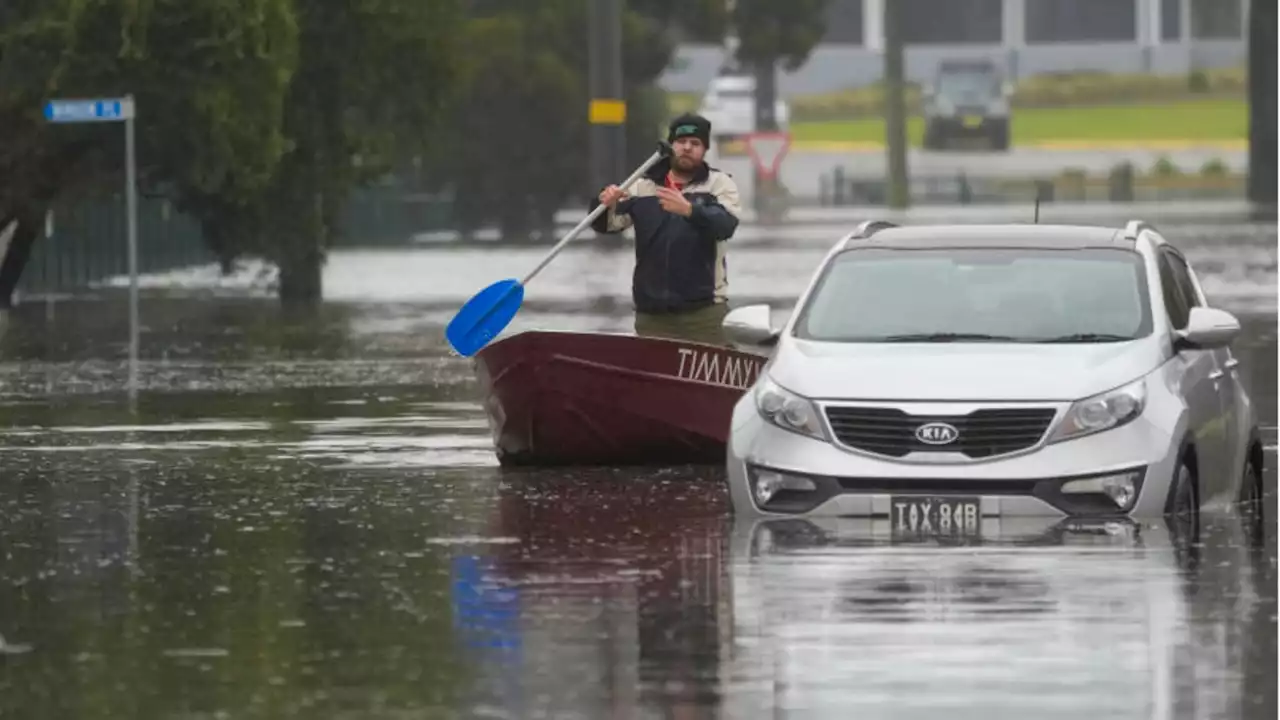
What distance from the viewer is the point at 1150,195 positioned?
303 ft

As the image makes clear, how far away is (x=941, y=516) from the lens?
Answer: 15469mm

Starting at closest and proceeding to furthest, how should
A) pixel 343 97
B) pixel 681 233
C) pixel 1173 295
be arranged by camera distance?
pixel 1173 295
pixel 681 233
pixel 343 97

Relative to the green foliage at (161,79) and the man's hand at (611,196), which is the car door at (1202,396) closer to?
the man's hand at (611,196)

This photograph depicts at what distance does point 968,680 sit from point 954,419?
397 centimetres

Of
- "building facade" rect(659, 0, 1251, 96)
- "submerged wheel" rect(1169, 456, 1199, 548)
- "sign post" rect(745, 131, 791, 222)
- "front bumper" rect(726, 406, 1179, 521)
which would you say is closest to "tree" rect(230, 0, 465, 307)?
"submerged wheel" rect(1169, 456, 1199, 548)

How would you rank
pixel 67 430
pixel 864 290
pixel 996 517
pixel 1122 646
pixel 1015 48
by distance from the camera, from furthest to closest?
pixel 1015 48 → pixel 67 430 → pixel 864 290 → pixel 996 517 → pixel 1122 646

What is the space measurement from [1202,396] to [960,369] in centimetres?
125

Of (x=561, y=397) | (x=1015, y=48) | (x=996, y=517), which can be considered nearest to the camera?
(x=996, y=517)

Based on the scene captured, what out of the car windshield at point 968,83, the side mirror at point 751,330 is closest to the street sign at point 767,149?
the car windshield at point 968,83

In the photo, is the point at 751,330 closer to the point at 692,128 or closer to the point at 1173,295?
the point at 1173,295

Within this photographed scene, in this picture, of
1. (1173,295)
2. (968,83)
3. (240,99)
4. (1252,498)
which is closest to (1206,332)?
(1173,295)

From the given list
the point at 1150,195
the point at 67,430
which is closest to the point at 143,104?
the point at 67,430

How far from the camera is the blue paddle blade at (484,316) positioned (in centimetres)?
2130

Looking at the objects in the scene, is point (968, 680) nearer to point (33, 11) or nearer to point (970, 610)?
point (970, 610)
